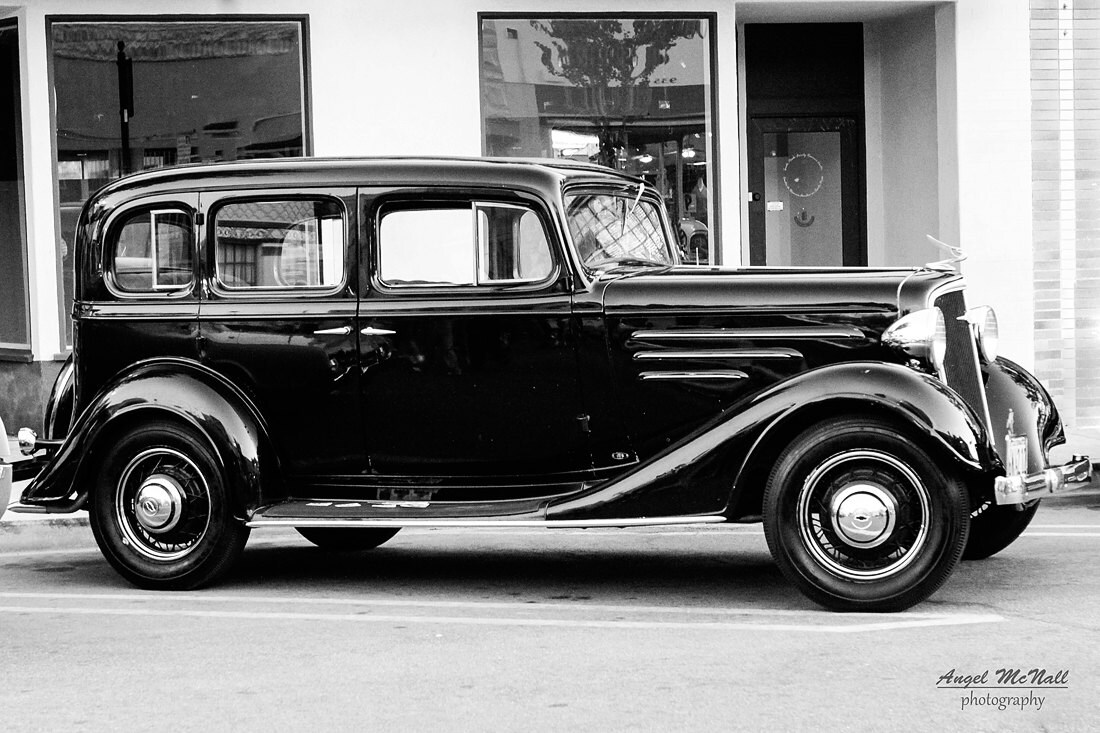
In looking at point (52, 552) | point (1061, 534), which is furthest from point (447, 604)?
point (1061, 534)

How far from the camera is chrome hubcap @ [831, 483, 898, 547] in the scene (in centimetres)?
584

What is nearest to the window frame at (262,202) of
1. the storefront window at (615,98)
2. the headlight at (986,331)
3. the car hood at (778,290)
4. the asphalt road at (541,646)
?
the car hood at (778,290)

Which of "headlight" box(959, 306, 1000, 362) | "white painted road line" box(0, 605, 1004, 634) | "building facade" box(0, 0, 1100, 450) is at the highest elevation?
"building facade" box(0, 0, 1100, 450)

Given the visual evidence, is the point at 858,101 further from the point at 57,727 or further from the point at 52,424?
the point at 57,727

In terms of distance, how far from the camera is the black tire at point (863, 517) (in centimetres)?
579

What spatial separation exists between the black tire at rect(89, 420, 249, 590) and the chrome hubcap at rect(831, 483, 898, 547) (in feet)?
8.94

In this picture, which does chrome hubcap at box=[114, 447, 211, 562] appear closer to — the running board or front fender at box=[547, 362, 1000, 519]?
the running board

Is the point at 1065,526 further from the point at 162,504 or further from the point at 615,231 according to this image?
the point at 162,504

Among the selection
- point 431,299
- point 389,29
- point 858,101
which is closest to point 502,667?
point 431,299

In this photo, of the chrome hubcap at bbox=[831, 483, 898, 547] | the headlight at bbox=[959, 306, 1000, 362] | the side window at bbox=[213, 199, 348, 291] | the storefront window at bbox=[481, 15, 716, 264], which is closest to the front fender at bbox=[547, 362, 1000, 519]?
the chrome hubcap at bbox=[831, 483, 898, 547]

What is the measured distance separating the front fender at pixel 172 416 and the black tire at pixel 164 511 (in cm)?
7

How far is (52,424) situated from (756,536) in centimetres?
388

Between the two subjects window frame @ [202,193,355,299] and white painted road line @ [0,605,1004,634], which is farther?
window frame @ [202,193,355,299]

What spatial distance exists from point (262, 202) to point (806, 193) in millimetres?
7935
